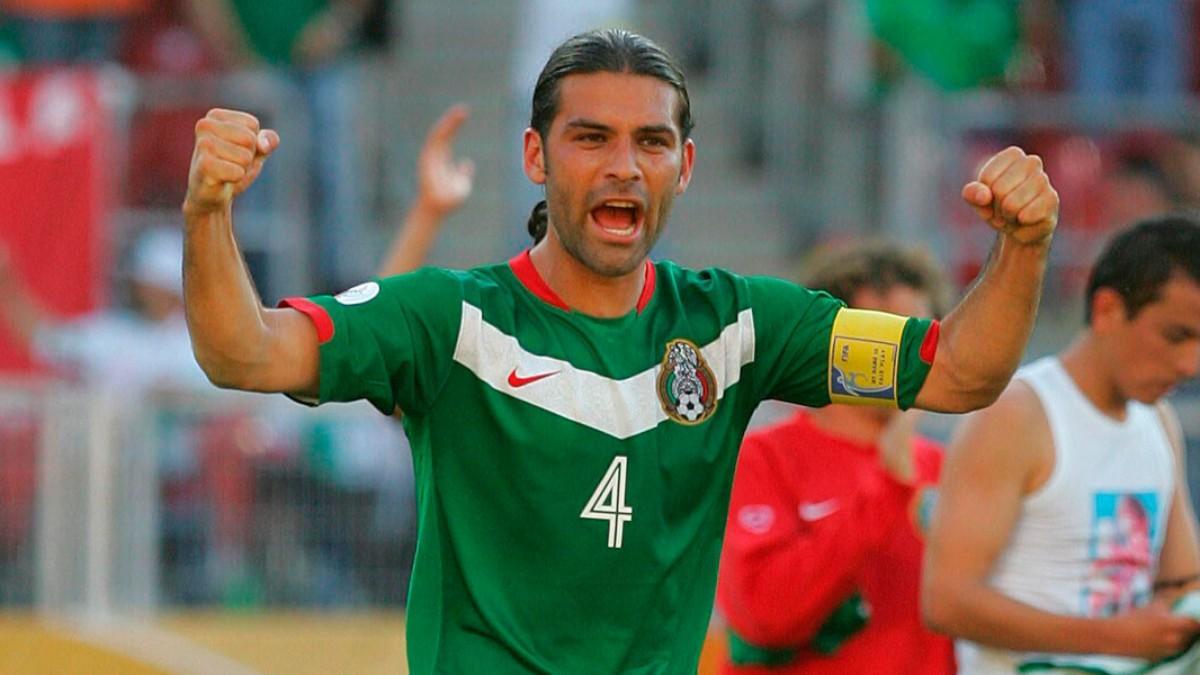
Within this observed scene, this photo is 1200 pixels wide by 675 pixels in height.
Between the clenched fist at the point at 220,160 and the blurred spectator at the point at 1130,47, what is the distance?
9.09 meters

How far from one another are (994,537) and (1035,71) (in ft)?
26.0

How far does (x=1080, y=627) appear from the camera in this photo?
208 inches

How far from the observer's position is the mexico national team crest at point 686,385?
416 centimetres

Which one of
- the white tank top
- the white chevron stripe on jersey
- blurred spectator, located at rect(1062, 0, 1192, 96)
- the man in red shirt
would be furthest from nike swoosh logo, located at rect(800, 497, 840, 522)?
blurred spectator, located at rect(1062, 0, 1192, 96)

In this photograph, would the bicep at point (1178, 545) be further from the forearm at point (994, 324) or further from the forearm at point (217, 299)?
the forearm at point (217, 299)

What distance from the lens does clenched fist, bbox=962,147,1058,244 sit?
393cm

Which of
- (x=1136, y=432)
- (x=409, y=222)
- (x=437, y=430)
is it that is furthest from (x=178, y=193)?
(x=437, y=430)

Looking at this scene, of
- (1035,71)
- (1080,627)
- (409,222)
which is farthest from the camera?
(1035,71)

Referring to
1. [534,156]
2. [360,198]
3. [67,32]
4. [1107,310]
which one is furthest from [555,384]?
[67,32]

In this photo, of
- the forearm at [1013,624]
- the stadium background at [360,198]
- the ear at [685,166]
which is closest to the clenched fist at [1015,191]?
the ear at [685,166]

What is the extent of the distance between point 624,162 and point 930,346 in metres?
0.68

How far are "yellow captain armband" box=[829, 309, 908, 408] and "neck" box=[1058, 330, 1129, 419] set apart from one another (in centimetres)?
142

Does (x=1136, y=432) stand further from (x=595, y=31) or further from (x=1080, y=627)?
(x=595, y=31)

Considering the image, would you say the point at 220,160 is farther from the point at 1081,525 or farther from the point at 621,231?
the point at 1081,525
